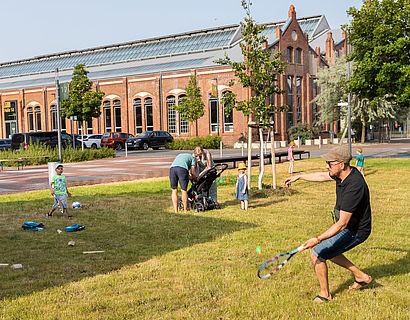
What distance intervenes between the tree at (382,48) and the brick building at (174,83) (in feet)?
66.9

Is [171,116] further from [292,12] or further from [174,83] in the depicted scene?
[292,12]

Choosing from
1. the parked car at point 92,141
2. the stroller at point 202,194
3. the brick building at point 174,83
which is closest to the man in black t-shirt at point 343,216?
the stroller at point 202,194

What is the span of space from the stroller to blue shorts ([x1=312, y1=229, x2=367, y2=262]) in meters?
5.74

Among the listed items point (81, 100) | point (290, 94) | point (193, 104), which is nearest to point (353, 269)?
point (81, 100)

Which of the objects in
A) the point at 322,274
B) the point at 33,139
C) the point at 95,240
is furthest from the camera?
the point at 33,139

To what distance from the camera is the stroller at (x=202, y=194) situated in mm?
10445

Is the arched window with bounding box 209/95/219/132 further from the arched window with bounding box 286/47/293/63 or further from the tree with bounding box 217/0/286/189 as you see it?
the tree with bounding box 217/0/286/189

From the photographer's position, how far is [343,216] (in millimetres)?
4539

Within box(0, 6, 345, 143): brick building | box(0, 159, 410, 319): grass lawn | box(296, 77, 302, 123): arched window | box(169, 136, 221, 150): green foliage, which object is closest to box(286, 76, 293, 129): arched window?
box(0, 6, 345, 143): brick building

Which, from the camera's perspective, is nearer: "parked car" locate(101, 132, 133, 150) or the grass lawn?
the grass lawn

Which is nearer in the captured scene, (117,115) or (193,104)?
(193,104)

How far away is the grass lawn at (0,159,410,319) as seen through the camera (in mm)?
4730

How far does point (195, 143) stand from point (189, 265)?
3606cm

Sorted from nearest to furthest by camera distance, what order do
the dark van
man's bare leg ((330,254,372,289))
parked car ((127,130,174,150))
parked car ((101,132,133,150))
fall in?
man's bare leg ((330,254,372,289)), the dark van, parked car ((127,130,174,150)), parked car ((101,132,133,150))
